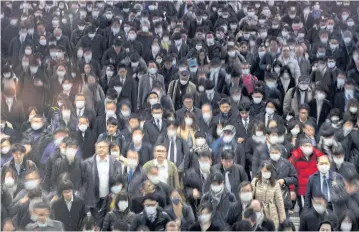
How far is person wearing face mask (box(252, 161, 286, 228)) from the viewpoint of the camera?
10805mm

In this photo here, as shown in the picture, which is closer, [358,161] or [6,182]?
[6,182]

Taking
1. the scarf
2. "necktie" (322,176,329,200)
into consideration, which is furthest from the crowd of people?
the scarf

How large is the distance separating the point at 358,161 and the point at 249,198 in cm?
330

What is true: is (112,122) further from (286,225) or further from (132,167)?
(286,225)

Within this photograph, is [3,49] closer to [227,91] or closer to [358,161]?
[227,91]

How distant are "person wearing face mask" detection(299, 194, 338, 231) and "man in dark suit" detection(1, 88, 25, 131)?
21.6 feet

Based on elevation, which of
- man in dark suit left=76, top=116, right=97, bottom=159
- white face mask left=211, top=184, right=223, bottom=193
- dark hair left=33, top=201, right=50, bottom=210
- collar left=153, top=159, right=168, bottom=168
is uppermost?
man in dark suit left=76, top=116, right=97, bottom=159

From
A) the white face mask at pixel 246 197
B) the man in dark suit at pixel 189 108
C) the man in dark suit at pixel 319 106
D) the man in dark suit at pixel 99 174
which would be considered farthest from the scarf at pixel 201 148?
the man in dark suit at pixel 319 106

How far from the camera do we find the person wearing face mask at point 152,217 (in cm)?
1020

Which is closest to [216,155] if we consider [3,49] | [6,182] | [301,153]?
[301,153]

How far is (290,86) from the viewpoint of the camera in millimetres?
16438

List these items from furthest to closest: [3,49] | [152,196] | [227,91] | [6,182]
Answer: [3,49]
[227,91]
[6,182]
[152,196]

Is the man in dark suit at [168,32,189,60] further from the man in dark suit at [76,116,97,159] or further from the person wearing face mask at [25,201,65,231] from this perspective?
the person wearing face mask at [25,201,65,231]

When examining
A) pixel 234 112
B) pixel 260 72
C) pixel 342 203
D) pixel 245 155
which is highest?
pixel 260 72
